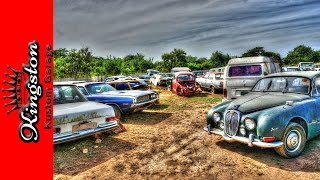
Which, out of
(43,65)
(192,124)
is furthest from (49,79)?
(192,124)

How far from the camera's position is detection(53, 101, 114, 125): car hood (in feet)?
20.6

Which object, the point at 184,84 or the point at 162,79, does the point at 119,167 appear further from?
the point at 162,79

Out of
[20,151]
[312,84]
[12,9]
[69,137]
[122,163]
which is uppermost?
[12,9]

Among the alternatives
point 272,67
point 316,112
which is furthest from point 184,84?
point 316,112

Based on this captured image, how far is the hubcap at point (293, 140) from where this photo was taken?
5.84m

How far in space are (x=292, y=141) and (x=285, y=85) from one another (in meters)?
1.63

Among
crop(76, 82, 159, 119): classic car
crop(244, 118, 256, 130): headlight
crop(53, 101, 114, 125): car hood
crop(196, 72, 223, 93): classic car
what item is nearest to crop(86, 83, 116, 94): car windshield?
crop(76, 82, 159, 119): classic car

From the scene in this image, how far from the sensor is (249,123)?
5781 mm

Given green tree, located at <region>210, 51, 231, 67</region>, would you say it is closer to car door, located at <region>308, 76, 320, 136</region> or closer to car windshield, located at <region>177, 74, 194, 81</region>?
car windshield, located at <region>177, 74, 194, 81</region>

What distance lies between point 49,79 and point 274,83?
19.3ft

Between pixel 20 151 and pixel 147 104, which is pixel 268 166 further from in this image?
pixel 147 104

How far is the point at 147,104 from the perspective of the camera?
11016 mm

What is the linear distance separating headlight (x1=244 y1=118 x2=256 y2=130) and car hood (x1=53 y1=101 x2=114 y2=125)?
3.26m

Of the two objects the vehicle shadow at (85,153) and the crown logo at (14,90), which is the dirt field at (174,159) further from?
the crown logo at (14,90)
